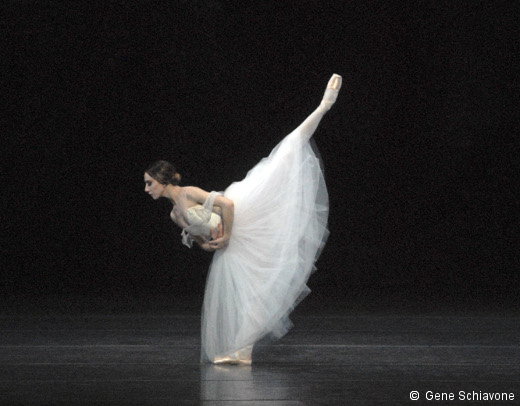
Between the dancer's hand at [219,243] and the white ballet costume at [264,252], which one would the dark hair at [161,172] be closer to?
the white ballet costume at [264,252]

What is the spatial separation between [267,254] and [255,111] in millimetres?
2718

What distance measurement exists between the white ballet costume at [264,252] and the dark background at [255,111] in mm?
2531

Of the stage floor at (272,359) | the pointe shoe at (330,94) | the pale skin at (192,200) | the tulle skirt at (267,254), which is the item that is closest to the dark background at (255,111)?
the stage floor at (272,359)

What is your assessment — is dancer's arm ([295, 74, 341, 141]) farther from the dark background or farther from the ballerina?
the dark background

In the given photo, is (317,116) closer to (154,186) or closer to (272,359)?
(154,186)

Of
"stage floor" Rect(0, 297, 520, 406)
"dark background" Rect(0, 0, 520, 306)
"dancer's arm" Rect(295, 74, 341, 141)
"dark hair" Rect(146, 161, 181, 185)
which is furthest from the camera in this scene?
"dark background" Rect(0, 0, 520, 306)

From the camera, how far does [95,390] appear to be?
9.80 ft

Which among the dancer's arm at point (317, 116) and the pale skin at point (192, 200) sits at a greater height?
the dancer's arm at point (317, 116)

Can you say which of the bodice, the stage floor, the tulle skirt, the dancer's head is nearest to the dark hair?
the dancer's head

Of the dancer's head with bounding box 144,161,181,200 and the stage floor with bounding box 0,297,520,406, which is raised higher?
the dancer's head with bounding box 144,161,181,200

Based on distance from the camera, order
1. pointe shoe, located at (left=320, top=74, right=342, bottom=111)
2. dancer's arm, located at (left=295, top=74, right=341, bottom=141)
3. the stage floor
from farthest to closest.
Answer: pointe shoe, located at (left=320, top=74, right=342, bottom=111)
dancer's arm, located at (left=295, top=74, right=341, bottom=141)
the stage floor

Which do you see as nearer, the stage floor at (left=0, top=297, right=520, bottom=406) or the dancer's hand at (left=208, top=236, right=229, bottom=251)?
the stage floor at (left=0, top=297, right=520, bottom=406)

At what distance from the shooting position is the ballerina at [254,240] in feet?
11.7

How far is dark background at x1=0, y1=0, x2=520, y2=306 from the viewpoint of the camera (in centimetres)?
613
